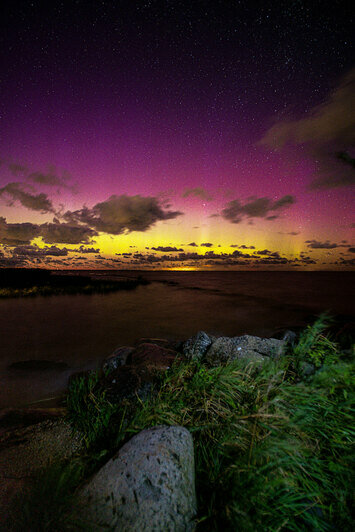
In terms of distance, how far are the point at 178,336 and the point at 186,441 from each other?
34.7 ft

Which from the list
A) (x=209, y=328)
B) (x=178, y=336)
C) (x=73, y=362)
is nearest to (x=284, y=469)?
(x=73, y=362)

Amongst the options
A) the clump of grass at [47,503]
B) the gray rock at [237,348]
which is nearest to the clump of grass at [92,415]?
the clump of grass at [47,503]

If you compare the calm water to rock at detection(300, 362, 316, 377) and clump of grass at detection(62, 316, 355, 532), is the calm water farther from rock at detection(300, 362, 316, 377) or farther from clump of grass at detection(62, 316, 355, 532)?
rock at detection(300, 362, 316, 377)

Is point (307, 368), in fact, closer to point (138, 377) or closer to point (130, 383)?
point (138, 377)

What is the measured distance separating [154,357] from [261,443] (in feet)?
10.6

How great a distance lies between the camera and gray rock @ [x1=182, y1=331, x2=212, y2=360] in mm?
5496

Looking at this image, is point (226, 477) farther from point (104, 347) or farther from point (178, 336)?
point (178, 336)

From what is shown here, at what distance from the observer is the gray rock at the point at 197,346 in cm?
550

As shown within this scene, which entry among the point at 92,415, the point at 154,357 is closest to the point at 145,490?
the point at 92,415

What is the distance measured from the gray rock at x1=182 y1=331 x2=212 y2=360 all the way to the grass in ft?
7.67

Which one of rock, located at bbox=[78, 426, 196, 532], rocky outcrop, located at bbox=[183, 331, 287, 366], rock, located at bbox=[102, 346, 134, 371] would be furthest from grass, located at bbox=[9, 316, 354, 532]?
rock, located at bbox=[102, 346, 134, 371]

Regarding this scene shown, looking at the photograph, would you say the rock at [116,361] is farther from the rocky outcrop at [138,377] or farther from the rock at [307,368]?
the rock at [307,368]

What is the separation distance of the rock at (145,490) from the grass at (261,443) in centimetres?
20

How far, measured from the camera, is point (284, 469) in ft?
6.19
